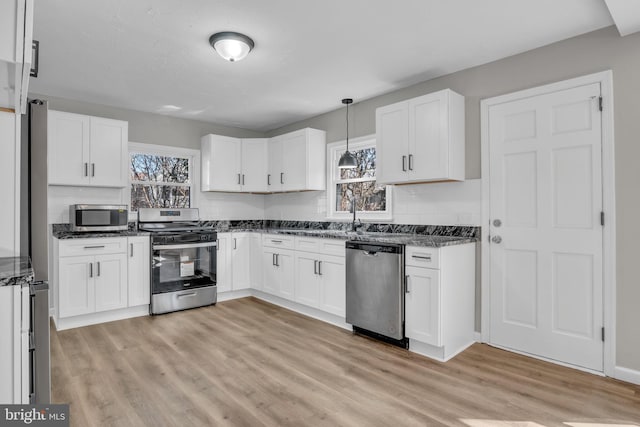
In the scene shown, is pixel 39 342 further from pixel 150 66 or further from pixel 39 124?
pixel 150 66

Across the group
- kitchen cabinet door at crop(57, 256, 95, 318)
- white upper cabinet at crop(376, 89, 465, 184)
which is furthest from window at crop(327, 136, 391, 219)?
kitchen cabinet door at crop(57, 256, 95, 318)

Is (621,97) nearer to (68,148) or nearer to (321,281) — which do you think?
(321,281)

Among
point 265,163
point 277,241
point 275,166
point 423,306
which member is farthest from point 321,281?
point 265,163

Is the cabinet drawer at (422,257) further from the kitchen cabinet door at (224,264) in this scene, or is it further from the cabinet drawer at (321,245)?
the kitchen cabinet door at (224,264)

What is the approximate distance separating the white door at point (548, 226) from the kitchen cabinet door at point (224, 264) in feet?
10.1

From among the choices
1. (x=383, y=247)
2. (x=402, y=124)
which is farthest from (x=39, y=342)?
(x=402, y=124)

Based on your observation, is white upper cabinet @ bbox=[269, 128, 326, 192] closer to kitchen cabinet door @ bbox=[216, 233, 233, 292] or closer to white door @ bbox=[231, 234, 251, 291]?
white door @ bbox=[231, 234, 251, 291]

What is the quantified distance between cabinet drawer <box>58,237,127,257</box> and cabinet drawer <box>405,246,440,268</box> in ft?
9.87

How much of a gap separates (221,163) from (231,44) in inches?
98.2

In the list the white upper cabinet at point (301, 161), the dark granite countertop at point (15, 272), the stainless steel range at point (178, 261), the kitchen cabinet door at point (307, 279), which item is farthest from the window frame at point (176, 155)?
the dark granite countertop at point (15, 272)

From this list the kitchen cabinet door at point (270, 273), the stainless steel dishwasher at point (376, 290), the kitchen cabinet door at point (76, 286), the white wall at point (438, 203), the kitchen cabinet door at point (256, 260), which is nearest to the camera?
the stainless steel dishwasher at point (376, 290)

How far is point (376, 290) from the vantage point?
3221mm

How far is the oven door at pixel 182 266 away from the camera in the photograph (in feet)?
13.6

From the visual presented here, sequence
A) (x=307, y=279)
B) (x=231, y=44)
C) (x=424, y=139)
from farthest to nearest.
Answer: (x=307, y=279)
(x=424, y=139)
(x=231, y=44)
